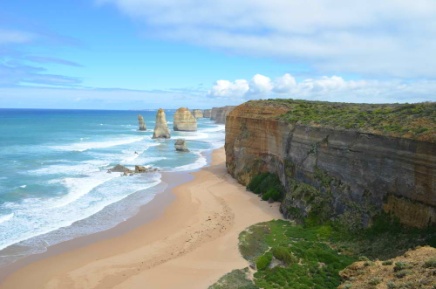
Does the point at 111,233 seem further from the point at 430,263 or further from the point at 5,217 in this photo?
the point at 430,263

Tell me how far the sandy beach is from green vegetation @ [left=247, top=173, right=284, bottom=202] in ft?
2.65

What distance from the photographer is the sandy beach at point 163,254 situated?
16.8 m

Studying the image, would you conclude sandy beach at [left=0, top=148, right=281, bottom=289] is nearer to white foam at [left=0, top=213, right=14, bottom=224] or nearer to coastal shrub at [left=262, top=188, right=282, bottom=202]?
coastal shrub at [left=262, top=188, right=282, bottom=202]

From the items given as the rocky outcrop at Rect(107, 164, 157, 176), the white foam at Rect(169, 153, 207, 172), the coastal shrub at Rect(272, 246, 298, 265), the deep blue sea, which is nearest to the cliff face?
the coastal shrub at Rect(272, 246, 298, 265)

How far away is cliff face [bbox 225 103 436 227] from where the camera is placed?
1681 centimetres

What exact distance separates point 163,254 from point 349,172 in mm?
10878

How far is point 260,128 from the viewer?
32719 mm

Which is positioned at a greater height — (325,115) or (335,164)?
(325,115)

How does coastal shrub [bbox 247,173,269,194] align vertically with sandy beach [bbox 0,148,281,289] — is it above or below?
above

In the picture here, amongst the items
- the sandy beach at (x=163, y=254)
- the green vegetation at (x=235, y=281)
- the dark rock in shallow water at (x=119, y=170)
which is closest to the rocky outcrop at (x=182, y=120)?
the dark rock in shallow water at (x=119, y=170)

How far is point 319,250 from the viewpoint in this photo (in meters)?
17.8

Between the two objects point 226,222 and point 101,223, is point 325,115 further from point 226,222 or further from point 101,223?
point 101,223

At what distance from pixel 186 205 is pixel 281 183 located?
291 inches

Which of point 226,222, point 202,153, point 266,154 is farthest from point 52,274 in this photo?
point 202,153
